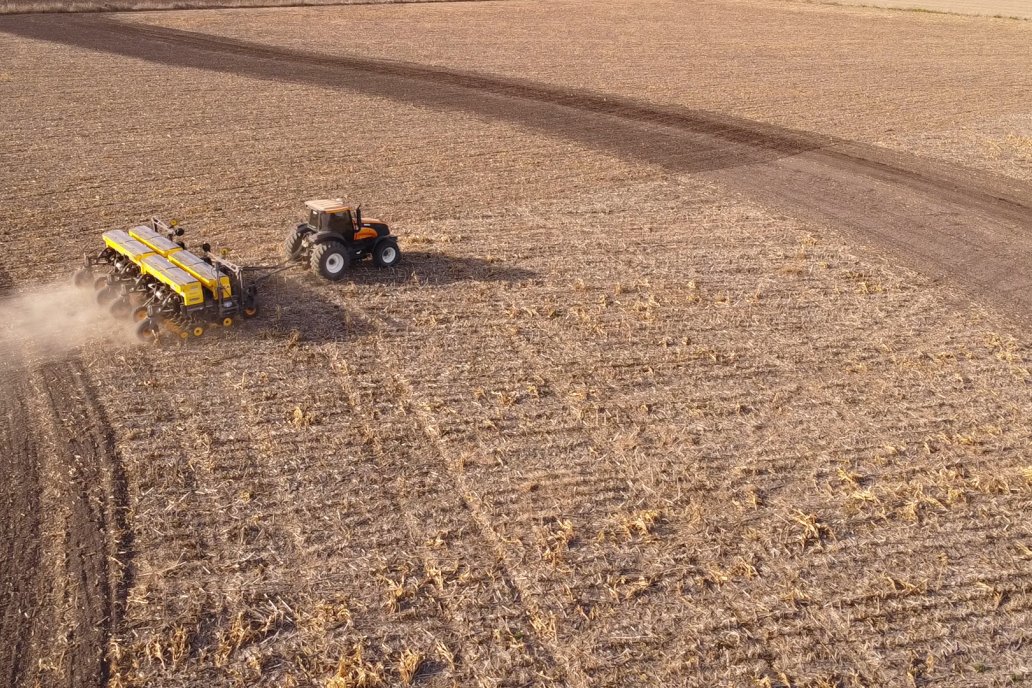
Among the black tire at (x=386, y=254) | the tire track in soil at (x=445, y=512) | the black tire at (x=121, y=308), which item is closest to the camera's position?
the tire track in soil at (x=445, y=512)

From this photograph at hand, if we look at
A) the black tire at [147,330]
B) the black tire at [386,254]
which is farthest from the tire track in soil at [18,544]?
the black tire at [386,254]

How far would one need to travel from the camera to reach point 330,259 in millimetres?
15930

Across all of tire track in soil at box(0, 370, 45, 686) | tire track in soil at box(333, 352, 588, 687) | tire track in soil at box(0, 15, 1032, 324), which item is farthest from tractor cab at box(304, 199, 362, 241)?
tire track in soil at box(0, 15, 1032, 324)

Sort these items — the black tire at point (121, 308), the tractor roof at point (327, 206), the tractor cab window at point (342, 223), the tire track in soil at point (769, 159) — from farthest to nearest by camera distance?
the tire track in soil at point (769, 159)
the tractor cab window at point (342, 223)
the tractor roof at point (327, 206)
the black tire at point (121, 308)

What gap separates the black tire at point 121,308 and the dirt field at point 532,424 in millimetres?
513

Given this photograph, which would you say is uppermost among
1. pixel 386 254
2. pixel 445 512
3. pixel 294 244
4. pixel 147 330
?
pixel 294 244

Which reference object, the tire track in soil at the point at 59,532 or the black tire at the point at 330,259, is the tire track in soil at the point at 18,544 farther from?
the black tire at the point at 330,259

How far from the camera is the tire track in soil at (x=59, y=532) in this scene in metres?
8.26

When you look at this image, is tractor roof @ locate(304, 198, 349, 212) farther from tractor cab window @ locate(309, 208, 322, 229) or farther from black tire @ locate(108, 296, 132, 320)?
black tire @ locate(108, 296, 132, 320)

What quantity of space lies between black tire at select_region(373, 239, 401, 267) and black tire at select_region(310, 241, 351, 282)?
2.05 ft

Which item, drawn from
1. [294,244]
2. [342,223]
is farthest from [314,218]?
[294,244]

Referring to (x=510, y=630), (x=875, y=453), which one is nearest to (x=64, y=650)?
(x=510, y=630)

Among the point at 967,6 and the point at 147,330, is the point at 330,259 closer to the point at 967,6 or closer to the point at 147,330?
the point at 147,330

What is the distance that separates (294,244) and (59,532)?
7.89 m
